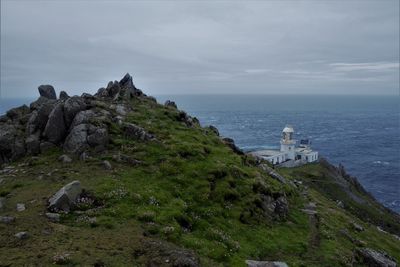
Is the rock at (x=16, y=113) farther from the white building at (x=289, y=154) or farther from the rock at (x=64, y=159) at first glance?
the white building at (x=289, y=154)

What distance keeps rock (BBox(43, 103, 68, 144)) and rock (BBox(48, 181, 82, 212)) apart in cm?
1279

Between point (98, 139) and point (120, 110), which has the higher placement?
point (120, 110)

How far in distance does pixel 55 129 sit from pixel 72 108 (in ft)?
9.72

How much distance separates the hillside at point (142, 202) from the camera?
71.7 feet

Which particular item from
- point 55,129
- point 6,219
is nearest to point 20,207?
point 6,219

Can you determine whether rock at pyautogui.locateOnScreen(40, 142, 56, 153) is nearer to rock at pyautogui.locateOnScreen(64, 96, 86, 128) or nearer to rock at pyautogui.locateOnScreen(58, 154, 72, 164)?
rock at pyautogui.locateOnScreen(64, 96, 86, 128)

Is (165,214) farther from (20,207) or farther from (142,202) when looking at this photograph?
(20,207)

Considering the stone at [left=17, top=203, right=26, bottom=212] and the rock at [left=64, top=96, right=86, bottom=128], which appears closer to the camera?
the stone at [left=17, top=203, right=26, bottom=212]

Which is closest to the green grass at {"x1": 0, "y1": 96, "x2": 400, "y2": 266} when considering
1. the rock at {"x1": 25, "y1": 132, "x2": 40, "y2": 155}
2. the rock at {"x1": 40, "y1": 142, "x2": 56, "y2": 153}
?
the rock at {"x1": 40, "y1": 142, "x2": 56, "y2": 153}

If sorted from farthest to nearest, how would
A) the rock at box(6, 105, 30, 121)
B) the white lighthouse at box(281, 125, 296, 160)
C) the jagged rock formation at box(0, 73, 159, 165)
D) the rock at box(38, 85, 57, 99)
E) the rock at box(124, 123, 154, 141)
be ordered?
1. the white lighthouse at box(281, 125, 296, 160)
2. the rock at box(38, 85, 57, 99)
3. the rock at box(6, 105, 30, 121)
4. the rock at box(124, 123, 154, 141)
5. the jagged rock formation at box(0, 73, 159, 165)

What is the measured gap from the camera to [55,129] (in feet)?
125

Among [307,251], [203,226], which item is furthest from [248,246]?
[307,251]

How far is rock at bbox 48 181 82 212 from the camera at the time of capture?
25.1 m

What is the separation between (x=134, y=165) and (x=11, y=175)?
956 centimetres
